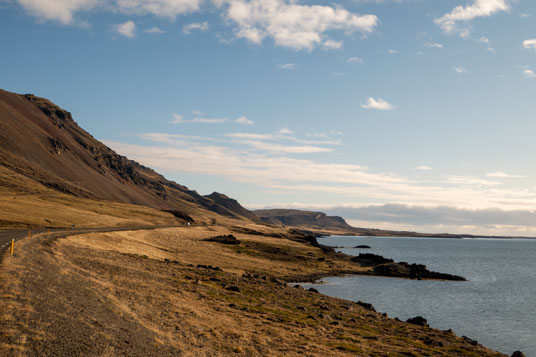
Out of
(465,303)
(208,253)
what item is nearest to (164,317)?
(465,303)

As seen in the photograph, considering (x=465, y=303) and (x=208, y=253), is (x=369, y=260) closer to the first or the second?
(x=208, y=253)

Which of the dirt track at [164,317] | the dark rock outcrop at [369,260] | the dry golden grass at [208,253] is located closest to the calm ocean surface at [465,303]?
the dirt track at [164,317]

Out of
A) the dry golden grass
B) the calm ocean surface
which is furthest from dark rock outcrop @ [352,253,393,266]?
the calm ocean surface

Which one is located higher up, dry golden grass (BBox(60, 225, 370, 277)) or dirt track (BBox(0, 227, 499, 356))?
dirt track (BBox(0, 227, 499, 356))

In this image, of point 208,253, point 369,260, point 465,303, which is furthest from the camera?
point 369,260

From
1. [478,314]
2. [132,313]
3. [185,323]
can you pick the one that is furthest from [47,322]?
[478,314]

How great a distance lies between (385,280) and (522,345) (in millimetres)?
46827

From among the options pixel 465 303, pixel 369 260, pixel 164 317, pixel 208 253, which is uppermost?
pixel 164 317

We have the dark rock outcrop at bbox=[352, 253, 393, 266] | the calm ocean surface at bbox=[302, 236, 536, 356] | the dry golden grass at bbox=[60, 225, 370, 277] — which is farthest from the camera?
the dark rock outcrop at bbox=[352, 253, 393, 266]

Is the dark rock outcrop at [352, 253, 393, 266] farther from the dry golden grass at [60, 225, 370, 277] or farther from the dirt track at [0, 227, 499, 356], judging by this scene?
the dirt track at [0, 227, 499, 356]

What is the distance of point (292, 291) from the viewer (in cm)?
5319

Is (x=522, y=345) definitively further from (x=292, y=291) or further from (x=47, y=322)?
(x=47, y=322)

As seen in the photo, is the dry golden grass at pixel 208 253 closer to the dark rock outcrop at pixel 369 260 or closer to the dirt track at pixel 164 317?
the dark rock outcrop at pixel 369 260

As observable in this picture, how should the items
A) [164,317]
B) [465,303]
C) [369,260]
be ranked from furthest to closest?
1. [369,260]
2. [465,303]
3. [164,317]
